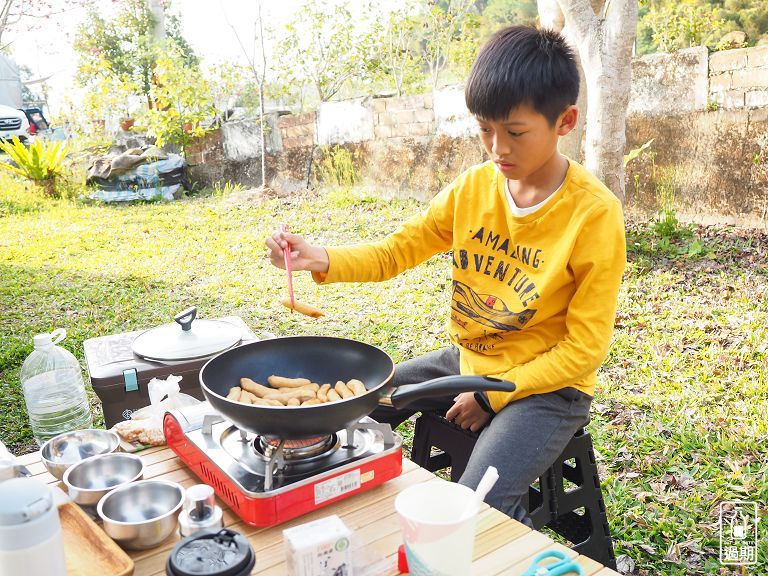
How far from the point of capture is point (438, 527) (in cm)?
95

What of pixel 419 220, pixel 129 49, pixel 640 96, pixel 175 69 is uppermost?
pixel 129 49

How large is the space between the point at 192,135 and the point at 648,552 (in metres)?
9.41

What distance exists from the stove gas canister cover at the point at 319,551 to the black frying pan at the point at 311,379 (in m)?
0.20

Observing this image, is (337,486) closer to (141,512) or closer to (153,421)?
(141,512)

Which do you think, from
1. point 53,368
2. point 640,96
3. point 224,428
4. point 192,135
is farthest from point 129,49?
point 224,428

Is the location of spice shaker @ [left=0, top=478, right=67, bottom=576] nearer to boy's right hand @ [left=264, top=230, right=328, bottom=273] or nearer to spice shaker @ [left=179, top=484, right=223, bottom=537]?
spice shaker @ [left=179, top=484, right=223, bottom=537]

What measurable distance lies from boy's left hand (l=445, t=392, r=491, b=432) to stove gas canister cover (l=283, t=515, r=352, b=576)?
2.61ft

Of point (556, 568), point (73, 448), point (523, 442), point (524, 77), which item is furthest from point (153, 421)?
point (524, 77)

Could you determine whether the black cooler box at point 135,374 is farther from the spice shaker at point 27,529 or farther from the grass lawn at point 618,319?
the grass lawn at point 618,319

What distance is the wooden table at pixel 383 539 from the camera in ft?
3.69

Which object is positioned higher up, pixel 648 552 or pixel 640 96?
pixel 640 96

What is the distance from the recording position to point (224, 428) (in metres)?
1.47

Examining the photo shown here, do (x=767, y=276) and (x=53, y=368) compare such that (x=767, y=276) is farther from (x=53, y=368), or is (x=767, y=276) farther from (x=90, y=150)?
(x=90, y=150)

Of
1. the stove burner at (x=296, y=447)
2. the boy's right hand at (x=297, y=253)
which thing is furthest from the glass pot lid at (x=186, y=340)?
the stove burner at (x=296, y=447)
